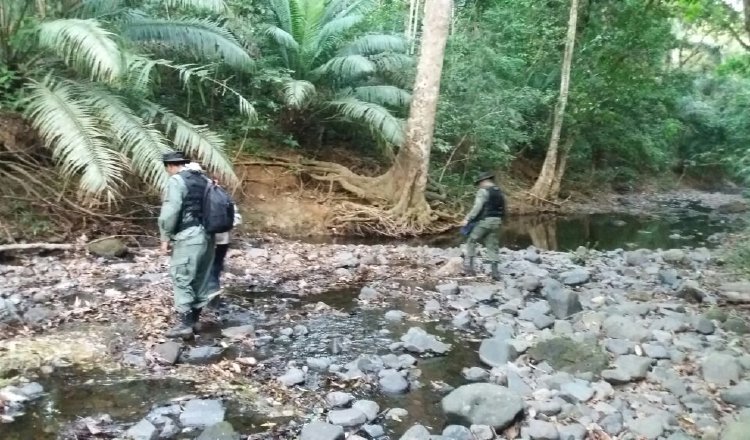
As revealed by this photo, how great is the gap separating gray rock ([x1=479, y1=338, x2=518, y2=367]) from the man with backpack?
2375 mm

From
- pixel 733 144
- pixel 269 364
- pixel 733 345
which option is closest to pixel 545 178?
pixel 733 144

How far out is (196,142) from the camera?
8.51 metres

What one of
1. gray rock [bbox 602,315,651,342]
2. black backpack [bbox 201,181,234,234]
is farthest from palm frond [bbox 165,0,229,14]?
gray rock [bbox 602,315,651,342]

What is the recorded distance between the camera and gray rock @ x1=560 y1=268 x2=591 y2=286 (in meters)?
7.60

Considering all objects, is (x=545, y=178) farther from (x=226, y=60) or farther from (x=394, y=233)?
(x=226, y=60)

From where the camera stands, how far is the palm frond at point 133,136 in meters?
7.75

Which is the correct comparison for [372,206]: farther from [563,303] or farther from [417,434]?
[417,434]

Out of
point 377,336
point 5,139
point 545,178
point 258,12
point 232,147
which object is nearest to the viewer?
point 377,336

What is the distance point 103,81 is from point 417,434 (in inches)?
244

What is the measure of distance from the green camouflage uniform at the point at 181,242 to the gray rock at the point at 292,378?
1199 millimetres

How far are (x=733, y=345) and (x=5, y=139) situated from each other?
8.44m

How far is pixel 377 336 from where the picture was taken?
18.2ft

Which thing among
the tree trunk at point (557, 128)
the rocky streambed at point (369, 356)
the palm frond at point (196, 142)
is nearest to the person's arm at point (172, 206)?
the rocky streambed at point (369, 356)

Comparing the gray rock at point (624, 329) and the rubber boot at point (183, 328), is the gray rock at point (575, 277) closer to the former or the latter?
the gray rock at point (624, 329)
